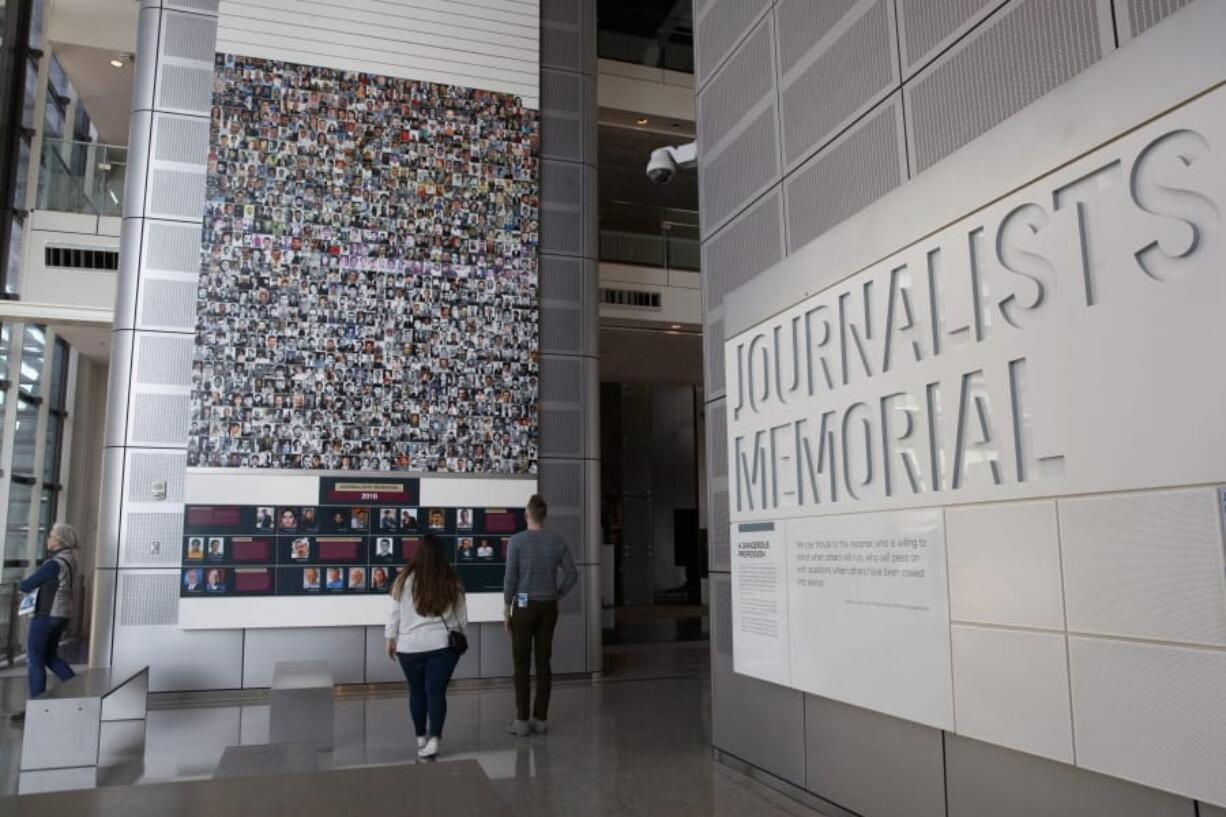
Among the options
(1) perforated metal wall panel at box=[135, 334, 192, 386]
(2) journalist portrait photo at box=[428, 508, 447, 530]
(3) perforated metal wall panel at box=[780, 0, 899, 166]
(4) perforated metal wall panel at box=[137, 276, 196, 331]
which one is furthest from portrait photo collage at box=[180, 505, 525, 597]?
(3) perforated metal wall panel at box=[780, 0, 899, 166]

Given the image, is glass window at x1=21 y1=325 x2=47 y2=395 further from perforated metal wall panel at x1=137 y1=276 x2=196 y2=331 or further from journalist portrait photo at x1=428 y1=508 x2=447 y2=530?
journalist portrait photo at x1=428 y1=508 x2=447 y2=530

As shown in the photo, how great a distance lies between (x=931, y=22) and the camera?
398cm

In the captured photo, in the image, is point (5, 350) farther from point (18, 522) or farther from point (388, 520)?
point (388, 520)

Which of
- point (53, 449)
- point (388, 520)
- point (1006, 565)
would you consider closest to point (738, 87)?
point (1006, 565)

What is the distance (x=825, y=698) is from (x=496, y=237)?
266 inches

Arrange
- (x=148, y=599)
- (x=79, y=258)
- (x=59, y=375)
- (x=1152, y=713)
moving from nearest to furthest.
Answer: (x=1152, y=713) → (x=148, y=599) → (x=79, y=258) → (x=59, y=375)

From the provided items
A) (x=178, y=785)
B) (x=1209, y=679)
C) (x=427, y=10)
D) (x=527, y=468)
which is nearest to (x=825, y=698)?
(x=1209, y=679)

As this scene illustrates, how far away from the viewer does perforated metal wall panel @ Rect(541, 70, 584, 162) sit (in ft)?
33.6

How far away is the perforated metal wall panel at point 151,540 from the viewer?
827cm

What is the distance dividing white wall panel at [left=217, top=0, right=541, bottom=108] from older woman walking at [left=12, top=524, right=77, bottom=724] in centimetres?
539

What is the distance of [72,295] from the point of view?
11312mm

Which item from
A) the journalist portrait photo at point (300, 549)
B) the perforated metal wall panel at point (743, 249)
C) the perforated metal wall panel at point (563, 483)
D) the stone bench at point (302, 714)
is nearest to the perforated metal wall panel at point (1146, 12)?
the perforated metal wall panel at point (743, 249)

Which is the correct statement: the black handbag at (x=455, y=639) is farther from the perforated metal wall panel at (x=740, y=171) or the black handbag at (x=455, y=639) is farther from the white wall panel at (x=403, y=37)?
the white wall panel at (x=403, y=37)

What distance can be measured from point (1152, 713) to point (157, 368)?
864 cm
